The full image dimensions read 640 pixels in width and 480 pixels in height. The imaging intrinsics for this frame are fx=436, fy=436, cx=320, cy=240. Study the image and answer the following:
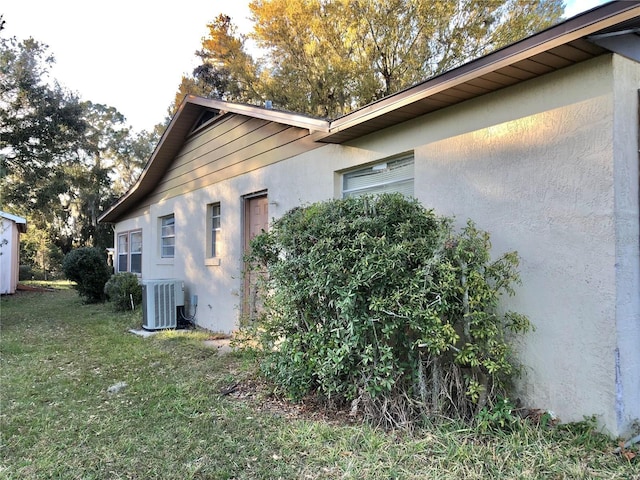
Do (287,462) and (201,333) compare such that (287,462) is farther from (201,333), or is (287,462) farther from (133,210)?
(133,210)

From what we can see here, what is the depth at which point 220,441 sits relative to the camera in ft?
11.1

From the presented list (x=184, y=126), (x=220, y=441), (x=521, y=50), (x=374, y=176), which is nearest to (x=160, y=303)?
(x=184, y=126)

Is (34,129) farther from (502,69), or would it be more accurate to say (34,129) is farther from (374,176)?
(502,69)

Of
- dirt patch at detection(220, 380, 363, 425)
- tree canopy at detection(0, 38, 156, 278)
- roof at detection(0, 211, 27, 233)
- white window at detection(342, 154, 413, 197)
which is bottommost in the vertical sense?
dirt patch at detection(220, 380, 363, 425)

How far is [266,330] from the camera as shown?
4.46m

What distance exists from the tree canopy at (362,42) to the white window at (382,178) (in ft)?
32.7

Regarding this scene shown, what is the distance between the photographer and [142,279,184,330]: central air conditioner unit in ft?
27.9

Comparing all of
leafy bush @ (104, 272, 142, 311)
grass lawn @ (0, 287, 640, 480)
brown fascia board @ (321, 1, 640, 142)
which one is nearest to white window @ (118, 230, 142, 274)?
leafy bush @ (104, 272, 142, 311)

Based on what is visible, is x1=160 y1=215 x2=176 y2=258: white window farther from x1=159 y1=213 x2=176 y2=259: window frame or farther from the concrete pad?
the concrete pad

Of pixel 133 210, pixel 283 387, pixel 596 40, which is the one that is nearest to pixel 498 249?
pixel 596 40

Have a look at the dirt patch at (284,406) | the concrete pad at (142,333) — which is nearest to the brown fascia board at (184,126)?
the dirt patch at (284,406)

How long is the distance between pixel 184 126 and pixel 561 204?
7976mm

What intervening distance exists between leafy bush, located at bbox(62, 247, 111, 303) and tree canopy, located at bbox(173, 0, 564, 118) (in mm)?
8333

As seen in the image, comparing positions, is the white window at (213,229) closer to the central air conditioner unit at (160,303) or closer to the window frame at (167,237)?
the central air conditioner unit at (160,303)
